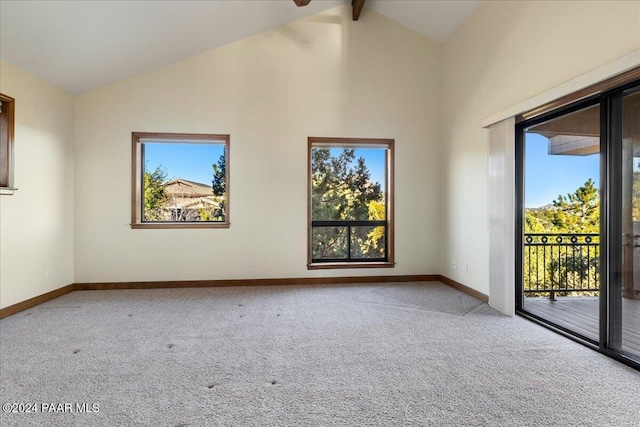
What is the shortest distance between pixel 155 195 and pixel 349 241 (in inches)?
121

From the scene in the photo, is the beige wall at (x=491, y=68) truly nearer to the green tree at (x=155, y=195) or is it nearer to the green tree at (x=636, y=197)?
the green tree at (x=636, y=197)

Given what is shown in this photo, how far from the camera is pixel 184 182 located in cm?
498

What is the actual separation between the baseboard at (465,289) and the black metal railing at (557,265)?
0.50 metres

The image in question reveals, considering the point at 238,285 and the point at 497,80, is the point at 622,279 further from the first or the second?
the point at 238,285

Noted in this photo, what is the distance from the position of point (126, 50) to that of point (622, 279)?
5605 millimetres

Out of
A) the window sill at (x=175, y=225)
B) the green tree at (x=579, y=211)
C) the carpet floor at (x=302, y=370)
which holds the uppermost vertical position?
the green tree at (x=579, y=211)

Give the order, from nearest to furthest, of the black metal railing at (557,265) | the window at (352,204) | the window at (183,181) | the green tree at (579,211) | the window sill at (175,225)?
the green tree at (579,211) < the black metal railing at (557,265) < the window sill at (175,225) < the window at (183,181) < the window at (352,204)

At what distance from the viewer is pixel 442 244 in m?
5.15

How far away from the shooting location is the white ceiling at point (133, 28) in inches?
127

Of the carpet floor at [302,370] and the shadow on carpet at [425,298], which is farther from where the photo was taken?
the shadow on carpet at [425,298]

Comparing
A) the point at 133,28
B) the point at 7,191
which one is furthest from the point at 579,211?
the point at 7,191

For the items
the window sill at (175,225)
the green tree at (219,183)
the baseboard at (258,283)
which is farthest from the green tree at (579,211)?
the green tree at (219,183)

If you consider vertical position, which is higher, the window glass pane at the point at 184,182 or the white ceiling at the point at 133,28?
the white ceiling at the point at 133,28

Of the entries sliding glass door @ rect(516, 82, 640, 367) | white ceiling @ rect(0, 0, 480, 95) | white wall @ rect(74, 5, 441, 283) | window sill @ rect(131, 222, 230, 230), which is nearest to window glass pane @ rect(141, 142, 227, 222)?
window sill @ rect(131, 222, 230, 230)
